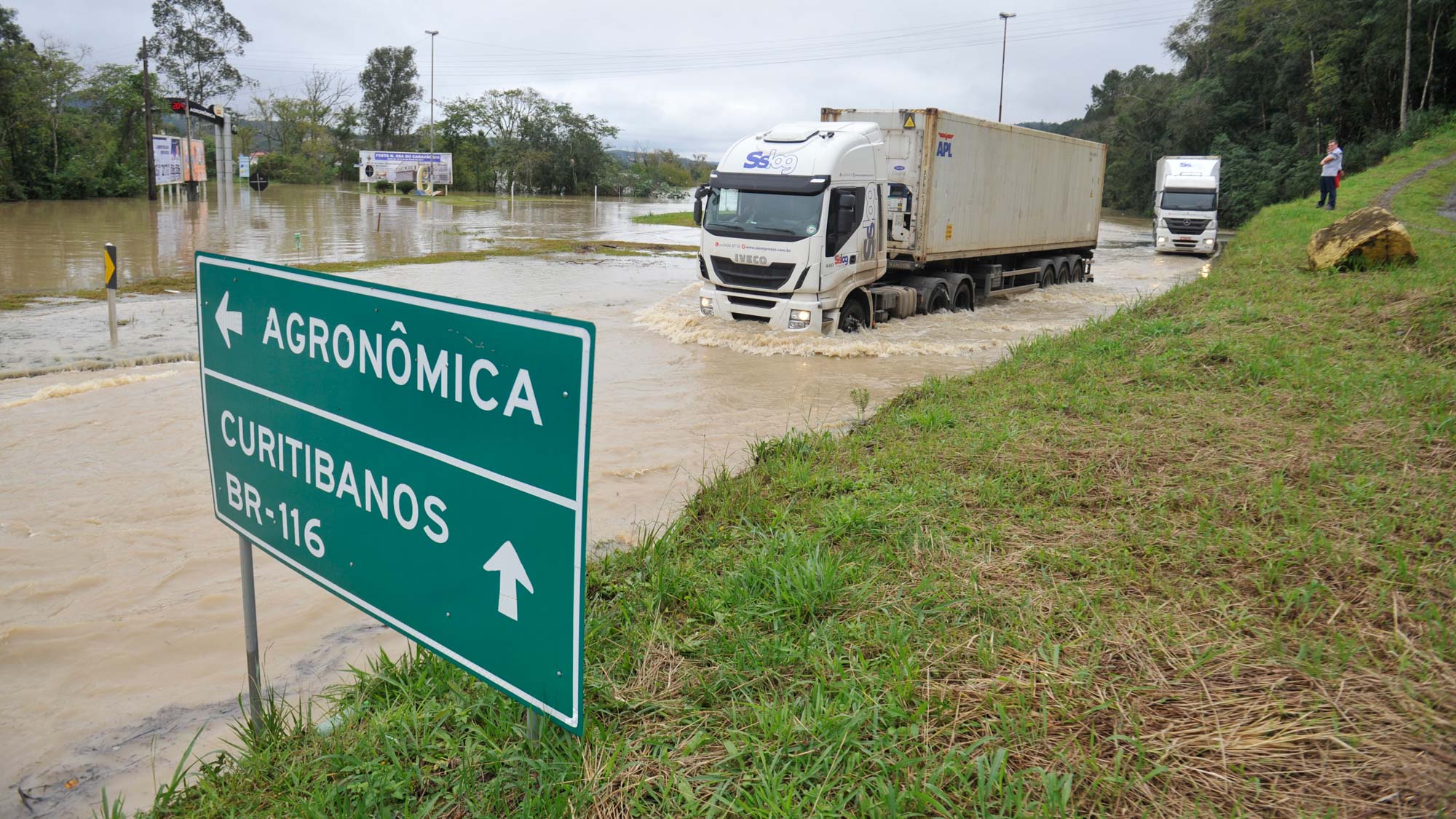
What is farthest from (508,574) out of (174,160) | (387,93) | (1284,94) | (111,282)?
(387,93)

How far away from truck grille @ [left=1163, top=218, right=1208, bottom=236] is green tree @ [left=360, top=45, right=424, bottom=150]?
7204 centimetres

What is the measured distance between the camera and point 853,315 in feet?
49.7

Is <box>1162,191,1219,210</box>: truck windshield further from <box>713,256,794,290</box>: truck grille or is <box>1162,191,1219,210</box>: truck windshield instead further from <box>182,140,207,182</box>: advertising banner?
<box>182,140,207,182</box>: advertising banner

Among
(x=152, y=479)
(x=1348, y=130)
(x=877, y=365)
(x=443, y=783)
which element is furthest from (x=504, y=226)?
(x=1348, y=130)

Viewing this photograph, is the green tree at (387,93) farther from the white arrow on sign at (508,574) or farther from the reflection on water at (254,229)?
the white arrow on sign at (508,574)

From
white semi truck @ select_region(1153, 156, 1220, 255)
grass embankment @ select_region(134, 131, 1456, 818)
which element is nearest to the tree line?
white semi truck @ select_region(1153, 156, 1220, 255)

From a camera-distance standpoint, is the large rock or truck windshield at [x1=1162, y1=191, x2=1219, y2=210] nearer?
the large rock

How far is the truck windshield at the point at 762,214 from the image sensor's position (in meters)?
13.8

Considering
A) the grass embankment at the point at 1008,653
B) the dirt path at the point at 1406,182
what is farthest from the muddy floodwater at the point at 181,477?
the dirt path at the point at 1406,182

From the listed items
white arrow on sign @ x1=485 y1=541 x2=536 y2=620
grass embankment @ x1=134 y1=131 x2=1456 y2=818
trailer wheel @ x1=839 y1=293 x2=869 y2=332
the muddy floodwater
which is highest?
white arrow on sign @ x1=485 y1=541 x2=536 y2=620

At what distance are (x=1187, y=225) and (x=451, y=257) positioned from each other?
24.4 meters

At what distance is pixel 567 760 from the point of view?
2.64 m

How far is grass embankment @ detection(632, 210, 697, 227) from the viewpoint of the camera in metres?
47.6

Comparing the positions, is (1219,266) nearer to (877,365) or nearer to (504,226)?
(877,365)
